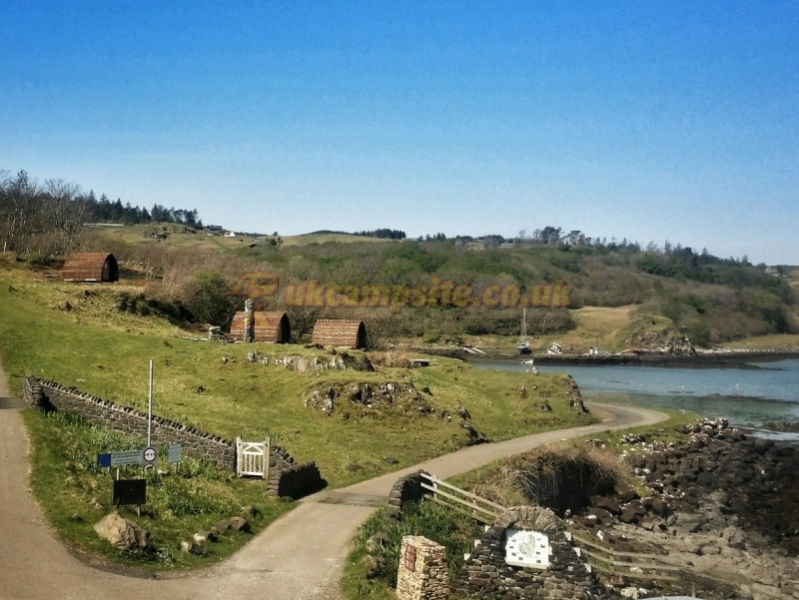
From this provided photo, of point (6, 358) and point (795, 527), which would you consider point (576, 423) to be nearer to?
point (795, 527)

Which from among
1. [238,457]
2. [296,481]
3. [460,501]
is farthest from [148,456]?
[460,501]

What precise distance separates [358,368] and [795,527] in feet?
80.3

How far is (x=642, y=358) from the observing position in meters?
152

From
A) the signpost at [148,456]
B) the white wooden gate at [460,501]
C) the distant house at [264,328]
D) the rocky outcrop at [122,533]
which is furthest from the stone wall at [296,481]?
Result: the distant house at [264,328]

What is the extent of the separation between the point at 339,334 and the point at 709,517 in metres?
31.9

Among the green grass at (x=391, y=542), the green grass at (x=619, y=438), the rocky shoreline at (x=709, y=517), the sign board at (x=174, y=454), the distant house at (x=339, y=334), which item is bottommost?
the rocky shoreline at (x=709, y=517)

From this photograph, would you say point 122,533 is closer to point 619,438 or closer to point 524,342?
point 619,438

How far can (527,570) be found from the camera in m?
20.6

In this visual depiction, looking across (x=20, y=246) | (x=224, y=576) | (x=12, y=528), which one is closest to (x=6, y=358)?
(x=12, y=528)

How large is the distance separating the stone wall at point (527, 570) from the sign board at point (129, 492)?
8.69m

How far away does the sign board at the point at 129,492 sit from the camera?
22141 millimetres

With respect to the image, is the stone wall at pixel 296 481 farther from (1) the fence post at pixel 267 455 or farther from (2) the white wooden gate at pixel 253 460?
(2) the white wooden gate at pixel 253 460

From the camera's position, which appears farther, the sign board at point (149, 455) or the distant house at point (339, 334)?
the distant house at point (339, 334)

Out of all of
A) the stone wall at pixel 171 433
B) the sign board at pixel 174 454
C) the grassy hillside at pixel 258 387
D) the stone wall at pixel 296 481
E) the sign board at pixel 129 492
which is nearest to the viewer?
the sign board at pixel 129 492
